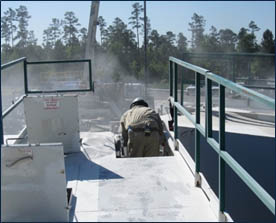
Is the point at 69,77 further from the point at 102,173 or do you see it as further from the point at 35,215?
the point at 35,215

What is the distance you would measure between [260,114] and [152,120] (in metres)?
5.61

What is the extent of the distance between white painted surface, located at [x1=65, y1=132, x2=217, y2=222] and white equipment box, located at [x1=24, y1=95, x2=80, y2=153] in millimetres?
335

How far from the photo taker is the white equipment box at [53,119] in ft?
18.0

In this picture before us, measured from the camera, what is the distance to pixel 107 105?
2447 cm

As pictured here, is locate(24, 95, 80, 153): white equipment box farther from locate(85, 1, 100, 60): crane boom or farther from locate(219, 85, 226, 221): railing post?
locate(85, 1, 100, 60): crane boom

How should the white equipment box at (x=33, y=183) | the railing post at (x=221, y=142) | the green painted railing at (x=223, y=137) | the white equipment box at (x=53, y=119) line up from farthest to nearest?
1. the white equipment box at (x=53, y=119)
2. the white equipment box at (x=33, y=183)
3. the railing post at (x=221, y=142)
4. the green painted railing at (x=223, y=137)

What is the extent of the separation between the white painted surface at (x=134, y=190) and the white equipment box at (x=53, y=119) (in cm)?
34

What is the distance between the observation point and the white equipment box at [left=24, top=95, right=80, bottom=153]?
5480 millimetres

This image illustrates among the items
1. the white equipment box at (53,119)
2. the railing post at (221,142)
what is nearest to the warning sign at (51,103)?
the white equipment box at (53,119)

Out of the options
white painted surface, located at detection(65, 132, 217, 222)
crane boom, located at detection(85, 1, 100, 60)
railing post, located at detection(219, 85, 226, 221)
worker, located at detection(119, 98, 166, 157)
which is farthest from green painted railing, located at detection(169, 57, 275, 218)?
crane boom, located at detection(85, 1, 100, 60)

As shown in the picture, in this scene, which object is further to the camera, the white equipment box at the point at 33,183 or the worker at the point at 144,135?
the worker at the point at 144,135

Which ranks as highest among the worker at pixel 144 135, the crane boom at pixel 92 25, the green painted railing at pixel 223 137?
the crane boom at pixel 92 25

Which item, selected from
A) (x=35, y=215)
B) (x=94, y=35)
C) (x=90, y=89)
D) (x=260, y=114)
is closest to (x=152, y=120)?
(x=90, y=89)

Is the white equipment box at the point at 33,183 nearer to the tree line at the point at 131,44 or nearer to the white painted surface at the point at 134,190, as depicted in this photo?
the white painted surface at the point at 134,190
